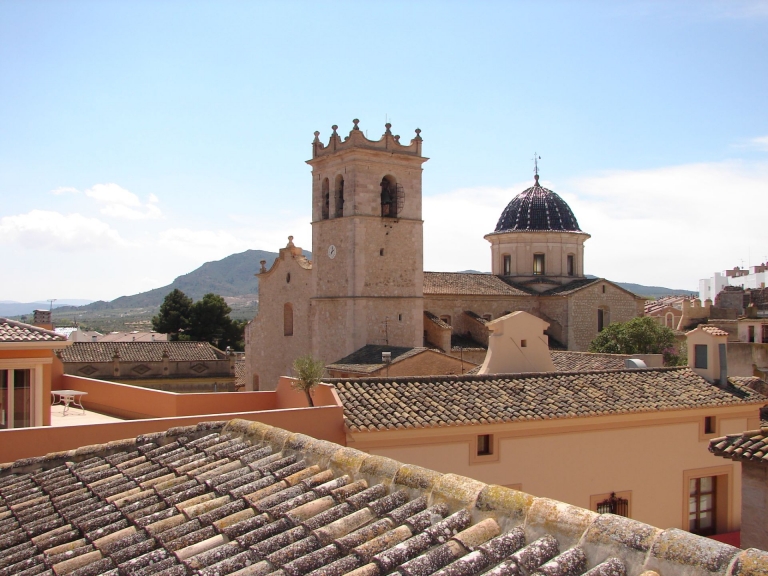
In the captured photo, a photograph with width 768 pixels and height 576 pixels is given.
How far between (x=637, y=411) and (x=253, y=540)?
1156cm

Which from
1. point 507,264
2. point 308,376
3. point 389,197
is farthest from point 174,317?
point 308,376

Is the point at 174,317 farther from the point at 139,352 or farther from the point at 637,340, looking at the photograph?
the point at 637,340

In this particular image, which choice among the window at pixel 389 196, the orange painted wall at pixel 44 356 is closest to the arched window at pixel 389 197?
the window at pixel 389 196

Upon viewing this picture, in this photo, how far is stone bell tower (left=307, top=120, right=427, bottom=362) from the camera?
3300 cm

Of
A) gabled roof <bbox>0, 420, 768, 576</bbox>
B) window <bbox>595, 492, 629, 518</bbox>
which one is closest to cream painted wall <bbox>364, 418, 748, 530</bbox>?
window <bbox>595, 492, 629, 518</bbox>

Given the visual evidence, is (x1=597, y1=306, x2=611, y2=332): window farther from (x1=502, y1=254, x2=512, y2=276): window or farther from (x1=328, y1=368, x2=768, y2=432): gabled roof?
(x1=328, y1=368, x2=768, y2=432): gabled roof

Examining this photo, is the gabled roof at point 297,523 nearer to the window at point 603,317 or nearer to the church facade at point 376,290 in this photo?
the church facade at point 376,290

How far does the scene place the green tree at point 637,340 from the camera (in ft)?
118

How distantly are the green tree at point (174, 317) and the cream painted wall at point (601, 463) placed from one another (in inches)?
2159

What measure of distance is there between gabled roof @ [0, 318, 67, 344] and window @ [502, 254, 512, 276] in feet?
107

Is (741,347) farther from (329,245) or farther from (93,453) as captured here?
(93,453)

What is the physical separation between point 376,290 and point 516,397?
1901 centimetres

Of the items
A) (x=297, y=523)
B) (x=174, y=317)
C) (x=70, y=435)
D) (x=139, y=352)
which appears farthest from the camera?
(x=174, y=317)

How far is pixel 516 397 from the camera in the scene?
14.7 m
